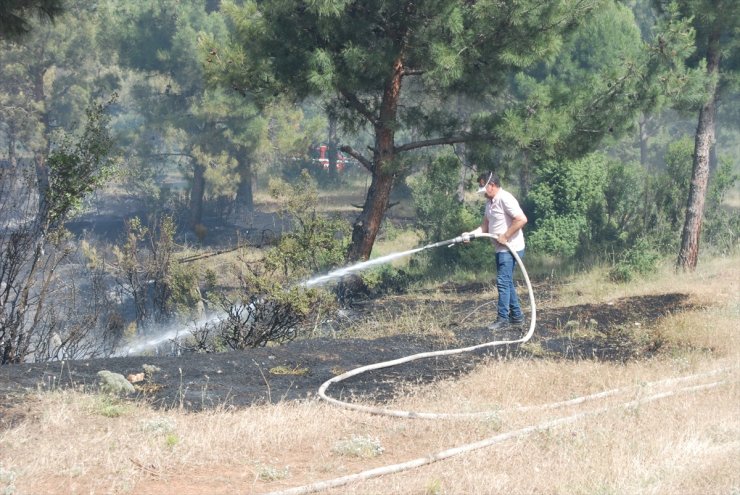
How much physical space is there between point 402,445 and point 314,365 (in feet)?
8.49

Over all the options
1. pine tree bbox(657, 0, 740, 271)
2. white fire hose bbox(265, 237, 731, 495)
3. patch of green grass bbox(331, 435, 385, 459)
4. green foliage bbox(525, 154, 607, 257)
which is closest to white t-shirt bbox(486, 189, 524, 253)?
white fire hose bbox(265, 237, 731, 495)

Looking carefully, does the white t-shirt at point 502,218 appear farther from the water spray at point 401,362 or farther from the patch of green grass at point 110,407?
the patch of green grass at point 110,407

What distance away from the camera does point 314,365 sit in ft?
29.5

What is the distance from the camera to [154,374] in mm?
8125

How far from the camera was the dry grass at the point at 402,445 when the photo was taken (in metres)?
5.43

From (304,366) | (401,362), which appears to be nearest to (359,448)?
(304,366)

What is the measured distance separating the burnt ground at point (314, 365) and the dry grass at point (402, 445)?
44 cm

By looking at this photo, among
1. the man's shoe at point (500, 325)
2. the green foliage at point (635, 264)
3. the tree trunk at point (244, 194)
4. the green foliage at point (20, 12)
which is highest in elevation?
the green foliage at point (20, 12)

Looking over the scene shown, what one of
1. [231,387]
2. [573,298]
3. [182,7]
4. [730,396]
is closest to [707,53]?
[573,298]

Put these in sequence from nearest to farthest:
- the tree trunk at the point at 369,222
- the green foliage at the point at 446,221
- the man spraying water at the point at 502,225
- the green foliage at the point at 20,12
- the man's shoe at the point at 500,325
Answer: the green foliage at the point at 20,12 → the man spraying water at the point at 502,225 → the man's shoe at the point at 500,325 → the tree trunk at the point at 369,222 → the green foliage at the point at 446,221

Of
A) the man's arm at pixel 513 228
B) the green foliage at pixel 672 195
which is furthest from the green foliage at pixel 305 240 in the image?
the green foliage at pixel 672 195

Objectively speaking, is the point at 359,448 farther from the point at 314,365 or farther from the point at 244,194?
the point at 244,194

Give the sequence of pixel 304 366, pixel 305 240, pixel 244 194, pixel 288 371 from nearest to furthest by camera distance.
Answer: pixel 288 371, pixel 304 366, pixel 305 240, pixel 244 194

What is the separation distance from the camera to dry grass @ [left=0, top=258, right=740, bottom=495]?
5434mm
